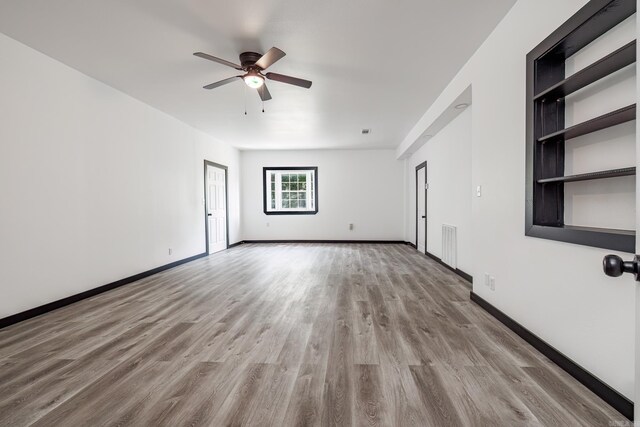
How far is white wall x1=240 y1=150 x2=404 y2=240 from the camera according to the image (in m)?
8.38

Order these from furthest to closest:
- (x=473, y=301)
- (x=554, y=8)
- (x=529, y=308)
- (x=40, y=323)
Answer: (x=473, y=301), (x=40, y=323), (x=529, y=308), (x=554, y=8)

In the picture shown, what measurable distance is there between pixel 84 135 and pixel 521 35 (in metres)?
4.56

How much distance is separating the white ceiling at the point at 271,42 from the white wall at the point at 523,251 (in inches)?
14.0

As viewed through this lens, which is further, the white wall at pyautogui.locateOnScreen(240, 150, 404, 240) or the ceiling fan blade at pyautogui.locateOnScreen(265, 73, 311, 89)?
the white wall at pyautogui.locateOnScreen(240, 150, 404, 240)

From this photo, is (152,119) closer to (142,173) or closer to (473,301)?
(142,173)

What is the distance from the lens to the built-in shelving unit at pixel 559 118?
1.54 metres

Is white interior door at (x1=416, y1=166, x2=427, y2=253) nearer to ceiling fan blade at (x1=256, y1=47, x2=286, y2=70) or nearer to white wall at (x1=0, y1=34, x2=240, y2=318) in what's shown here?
ceiling fan blade at (x1=256, y1=47, x2=286, y2=70)

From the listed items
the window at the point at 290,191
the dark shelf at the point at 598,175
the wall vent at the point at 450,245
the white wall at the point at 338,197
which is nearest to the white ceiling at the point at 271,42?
the dark shelf at the point at 598,175

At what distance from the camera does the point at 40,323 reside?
9.05 feet

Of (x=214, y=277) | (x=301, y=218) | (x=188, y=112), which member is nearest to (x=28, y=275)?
(x=214, y=277)

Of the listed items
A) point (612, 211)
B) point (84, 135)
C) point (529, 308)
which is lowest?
point (529, 308)

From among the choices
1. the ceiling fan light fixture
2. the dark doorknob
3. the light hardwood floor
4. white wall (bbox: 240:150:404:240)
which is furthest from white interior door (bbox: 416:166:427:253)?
the dark doorknob

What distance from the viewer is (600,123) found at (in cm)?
159

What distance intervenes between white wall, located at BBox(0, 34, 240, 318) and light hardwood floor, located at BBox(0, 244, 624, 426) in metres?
0.47
